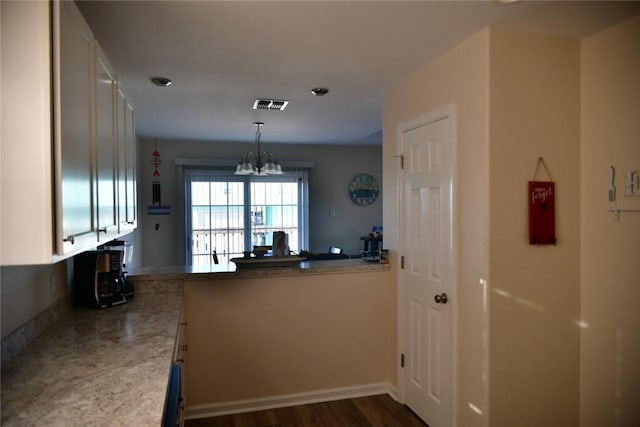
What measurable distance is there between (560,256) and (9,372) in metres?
2.61

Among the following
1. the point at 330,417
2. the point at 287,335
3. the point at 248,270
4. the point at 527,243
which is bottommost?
the point at 330,417

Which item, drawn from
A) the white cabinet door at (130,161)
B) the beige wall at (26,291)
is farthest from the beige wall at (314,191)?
the beige wall at (26,291)

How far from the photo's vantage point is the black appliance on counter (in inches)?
95.4

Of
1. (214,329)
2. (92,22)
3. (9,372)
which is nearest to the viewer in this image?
(9,372)

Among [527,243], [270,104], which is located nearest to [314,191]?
[270,104]

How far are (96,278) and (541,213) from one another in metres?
2.52

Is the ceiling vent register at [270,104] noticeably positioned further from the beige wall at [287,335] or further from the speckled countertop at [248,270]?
the beige wall at [287,335]

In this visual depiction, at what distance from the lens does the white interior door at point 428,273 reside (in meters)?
2.57

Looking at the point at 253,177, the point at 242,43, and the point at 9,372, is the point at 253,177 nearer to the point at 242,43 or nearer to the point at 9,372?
the point at 242,43

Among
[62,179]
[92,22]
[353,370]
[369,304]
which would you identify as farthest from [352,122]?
[62,179]

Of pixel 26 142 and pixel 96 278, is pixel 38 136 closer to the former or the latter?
pixel 26 142

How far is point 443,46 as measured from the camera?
7.95 feet

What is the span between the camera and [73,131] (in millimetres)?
1300

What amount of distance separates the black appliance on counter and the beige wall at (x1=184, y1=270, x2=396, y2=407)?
1.79 feet
